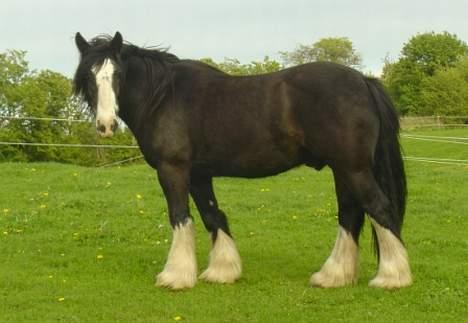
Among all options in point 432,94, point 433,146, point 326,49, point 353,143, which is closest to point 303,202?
point 353,143

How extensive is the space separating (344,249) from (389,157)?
1.06 m

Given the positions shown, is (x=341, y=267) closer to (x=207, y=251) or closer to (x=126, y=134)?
(x=207, y=251)

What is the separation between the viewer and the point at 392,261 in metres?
6.39

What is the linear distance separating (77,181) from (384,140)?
9.69m

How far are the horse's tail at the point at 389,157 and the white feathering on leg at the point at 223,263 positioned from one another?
153 cm

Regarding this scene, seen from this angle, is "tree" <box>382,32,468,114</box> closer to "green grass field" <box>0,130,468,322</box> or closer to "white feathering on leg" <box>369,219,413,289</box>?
"green grass field" <box>0,130,468,322</box>

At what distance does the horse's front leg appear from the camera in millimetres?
6656

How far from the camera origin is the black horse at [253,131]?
6.31 metres

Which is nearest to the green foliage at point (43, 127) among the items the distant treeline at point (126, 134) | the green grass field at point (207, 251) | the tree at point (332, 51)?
the distant treeline at point (126, 134)

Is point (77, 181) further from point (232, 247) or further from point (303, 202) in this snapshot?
point (232, 247)

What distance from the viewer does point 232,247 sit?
7.16 meters

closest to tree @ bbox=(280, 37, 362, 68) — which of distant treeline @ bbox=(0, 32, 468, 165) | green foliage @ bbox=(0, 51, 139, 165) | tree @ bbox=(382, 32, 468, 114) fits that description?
distant treeline @ bbox=(0, 32, 468, 165)

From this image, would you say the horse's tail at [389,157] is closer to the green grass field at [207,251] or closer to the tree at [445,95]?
the green grass field at [207,251]

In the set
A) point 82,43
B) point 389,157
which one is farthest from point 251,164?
point 82,43
